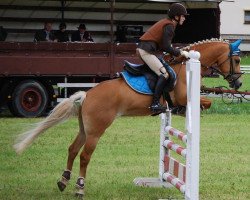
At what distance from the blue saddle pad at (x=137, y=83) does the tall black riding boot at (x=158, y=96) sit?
0.32 ft

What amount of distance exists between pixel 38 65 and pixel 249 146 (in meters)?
7.69

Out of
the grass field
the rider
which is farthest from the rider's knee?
the grass field

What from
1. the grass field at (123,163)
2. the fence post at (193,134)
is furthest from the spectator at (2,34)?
the fence post at (193,134)

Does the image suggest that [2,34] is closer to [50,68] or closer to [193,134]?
[50,68]

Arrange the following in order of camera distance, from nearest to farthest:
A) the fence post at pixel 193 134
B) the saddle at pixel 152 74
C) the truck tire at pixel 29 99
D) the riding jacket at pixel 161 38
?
the fence post at pixel 193 134 < the riding jacket at pixel 161 38 < the saddle at pixel 152 74 < the truck tire at pixel 29 99

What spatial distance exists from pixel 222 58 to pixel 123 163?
224cm

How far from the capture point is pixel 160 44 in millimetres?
12242

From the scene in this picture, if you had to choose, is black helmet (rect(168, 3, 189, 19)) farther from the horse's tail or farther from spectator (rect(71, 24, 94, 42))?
spectator (rect(71, 24, 94, 42))

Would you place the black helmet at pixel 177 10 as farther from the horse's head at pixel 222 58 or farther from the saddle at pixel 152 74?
the horse's head at pixel 222 58

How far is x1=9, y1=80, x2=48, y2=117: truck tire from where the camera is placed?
886 inches

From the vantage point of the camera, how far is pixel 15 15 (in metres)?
26.2

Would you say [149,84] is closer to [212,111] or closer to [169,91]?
[169,91]

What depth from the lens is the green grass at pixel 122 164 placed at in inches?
455

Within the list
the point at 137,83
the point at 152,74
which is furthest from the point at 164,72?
the point at 137,83
